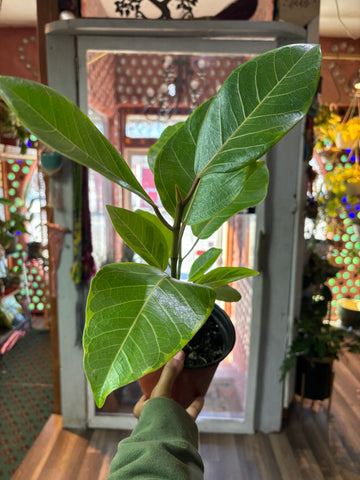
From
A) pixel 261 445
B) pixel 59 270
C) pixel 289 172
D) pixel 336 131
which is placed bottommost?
pixel 261 445

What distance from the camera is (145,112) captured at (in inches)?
79.6

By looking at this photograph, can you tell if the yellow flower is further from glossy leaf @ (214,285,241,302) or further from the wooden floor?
glossy leaf @ (214,285,241,302)

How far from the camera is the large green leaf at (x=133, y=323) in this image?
17.0 inches

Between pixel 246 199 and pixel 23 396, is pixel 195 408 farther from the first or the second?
pixel 23 396

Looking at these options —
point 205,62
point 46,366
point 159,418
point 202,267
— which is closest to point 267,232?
point 205,62

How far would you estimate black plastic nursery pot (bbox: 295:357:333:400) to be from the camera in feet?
7.73

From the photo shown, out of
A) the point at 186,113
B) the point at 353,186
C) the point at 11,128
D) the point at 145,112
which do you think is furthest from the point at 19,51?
the point at 353,186

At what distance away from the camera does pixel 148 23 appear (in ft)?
5.86

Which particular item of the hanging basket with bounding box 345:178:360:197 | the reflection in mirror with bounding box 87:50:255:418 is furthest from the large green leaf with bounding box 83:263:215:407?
the hanging basket with bounding box 345:178:360:197

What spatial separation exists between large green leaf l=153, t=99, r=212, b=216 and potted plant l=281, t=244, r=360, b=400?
6.08 feet

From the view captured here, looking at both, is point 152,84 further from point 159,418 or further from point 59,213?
point 159,418

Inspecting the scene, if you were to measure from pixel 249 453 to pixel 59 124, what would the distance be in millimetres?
2214

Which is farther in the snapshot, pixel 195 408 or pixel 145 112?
pixel 145 112

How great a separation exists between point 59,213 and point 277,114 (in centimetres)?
183
